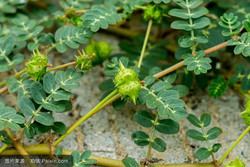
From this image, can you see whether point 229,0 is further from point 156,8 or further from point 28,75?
point 28,75

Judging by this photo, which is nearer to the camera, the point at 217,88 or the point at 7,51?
the point at 7,51

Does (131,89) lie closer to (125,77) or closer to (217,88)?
(125,77)

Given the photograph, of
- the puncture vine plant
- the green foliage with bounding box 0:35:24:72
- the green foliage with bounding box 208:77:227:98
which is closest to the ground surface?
the puncture vine plant

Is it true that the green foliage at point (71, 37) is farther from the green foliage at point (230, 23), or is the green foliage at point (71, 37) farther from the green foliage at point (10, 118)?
the green foliage at point (230, 23)

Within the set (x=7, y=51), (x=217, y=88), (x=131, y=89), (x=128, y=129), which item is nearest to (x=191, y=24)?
(x=217, y=88)

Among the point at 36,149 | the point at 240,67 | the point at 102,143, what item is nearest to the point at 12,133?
the point at 36,149

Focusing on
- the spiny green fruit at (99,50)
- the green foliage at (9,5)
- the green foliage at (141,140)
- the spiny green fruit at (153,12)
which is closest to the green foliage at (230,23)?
the spiny green fruit at (153,12)
